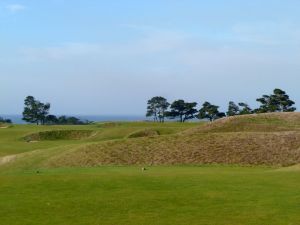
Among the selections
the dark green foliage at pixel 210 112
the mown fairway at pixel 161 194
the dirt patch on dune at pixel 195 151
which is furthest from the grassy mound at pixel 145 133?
the dark green foliage at pixel 210 112

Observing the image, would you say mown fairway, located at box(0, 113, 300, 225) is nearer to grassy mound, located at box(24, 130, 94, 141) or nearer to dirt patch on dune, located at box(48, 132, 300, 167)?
dirt patch on dune, located at box(48, 132, 300, 167)

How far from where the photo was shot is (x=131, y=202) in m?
16.8

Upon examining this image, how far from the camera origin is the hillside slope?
36.4 metres

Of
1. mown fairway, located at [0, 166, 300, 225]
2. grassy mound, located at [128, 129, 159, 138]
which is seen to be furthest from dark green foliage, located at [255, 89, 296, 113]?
mown fairway, located at [0, 166, 300, 225]

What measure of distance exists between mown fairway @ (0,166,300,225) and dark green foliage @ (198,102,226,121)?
82862 millimetres

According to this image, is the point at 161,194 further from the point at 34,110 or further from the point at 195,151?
the point at 34,110

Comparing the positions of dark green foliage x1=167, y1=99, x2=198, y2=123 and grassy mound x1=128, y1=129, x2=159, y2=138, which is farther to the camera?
dark green foliage x1=167, y1=99, x2=198, y2=123

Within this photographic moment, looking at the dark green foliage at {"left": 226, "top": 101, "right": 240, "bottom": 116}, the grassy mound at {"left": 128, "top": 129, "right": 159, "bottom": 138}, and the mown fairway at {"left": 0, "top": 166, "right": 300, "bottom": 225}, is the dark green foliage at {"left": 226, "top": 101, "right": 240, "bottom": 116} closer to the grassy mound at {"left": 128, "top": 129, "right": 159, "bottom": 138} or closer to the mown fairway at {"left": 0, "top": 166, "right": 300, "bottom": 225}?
the grassy mound at {"left": 128, "top": 129, "right": 159, "bottom": 138}

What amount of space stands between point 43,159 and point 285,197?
83.2 ft

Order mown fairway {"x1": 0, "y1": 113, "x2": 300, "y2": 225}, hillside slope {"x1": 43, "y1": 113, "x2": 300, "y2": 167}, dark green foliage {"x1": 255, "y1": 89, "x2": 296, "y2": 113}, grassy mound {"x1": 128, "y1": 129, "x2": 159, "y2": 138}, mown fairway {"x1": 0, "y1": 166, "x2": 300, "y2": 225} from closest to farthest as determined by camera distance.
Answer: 1. mown fairway {"x1": 0, "y1": 166, "x2": 300, "y2": 225}
2. mown fairway {"x1": 0, "y1": 113, "x2": 300, "y2": 225}
3. hillside slope {"x1": 43, "y1": 113, "x2": 300, "y2": 167}
4. grassy mound {"x1": 128, "y1": 129, "x2": 159, "y2": 138}
5. dark green foliage {"x1": 255, "y1": 89, "x2": 296, "y2": 113}

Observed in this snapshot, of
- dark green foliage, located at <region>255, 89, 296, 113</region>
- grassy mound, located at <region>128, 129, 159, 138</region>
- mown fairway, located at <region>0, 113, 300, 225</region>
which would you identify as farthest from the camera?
dark green foliage, located at <region>255, 89, 296, 113</region>

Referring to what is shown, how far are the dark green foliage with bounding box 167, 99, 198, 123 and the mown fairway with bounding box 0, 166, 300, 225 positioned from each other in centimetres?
8875

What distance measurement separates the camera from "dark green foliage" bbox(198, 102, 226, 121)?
104938 millimetres

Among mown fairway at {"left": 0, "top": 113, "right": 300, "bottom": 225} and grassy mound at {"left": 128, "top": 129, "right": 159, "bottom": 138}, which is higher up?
grassy mound at {"left": 128, "top": 129, "right": 159, "bottom": 138}
